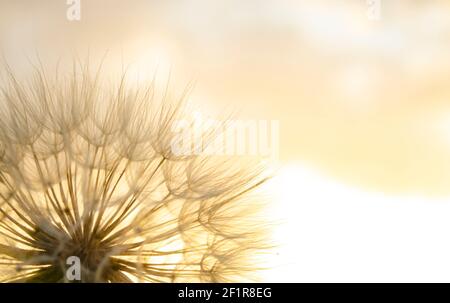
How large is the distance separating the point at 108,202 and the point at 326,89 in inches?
42.5

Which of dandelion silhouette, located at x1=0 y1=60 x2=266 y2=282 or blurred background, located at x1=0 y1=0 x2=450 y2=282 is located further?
blurred background, located at x1=0 y1=0 x2=450 y2=282

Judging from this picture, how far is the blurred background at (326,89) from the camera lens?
2623 millimetres

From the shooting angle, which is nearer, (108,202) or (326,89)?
(108,202)

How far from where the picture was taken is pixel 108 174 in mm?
2340

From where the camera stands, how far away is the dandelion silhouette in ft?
7.39

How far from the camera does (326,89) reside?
8.90ft

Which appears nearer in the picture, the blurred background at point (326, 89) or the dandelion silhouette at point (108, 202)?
the dandelion silhouette at point (108, 202)

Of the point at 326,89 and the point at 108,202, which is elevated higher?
the point at 326,89

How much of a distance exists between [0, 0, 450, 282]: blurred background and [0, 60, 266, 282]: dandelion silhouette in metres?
0.32

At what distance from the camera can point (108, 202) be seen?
7.58ft

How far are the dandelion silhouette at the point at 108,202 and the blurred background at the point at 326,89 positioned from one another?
32 centimetres

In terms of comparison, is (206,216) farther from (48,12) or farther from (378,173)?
(48,12)
